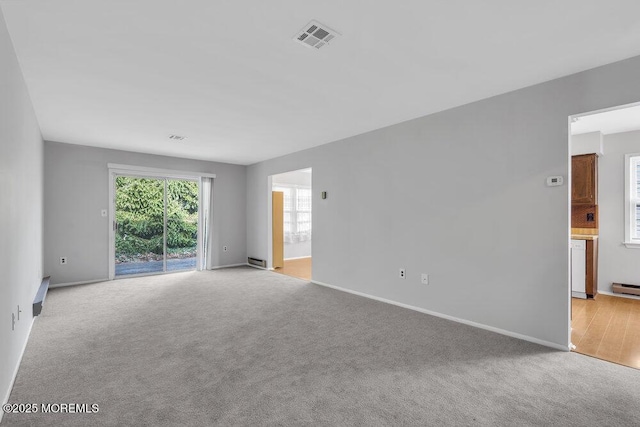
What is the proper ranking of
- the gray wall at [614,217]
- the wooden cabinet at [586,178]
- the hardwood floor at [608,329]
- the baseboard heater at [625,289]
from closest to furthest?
the hardwood floor at [608,329]
the baseboard heater at [625,289]
the gray wall at [614,217]
the wooden cabinet at [586,178]

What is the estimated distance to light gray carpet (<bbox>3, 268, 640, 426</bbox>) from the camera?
1842mm

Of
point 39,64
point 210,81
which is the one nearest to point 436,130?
point 210,81

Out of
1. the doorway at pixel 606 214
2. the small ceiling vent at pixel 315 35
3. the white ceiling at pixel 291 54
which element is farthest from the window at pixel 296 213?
the small ceiling vent at pixel 315 35

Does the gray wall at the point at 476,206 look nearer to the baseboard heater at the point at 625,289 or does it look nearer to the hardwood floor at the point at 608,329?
the hardwood floor at the point at 608,329

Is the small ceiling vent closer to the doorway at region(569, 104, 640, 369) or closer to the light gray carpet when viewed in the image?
the light gray carpet

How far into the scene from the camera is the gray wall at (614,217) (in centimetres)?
436

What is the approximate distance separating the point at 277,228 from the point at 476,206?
15.1ft

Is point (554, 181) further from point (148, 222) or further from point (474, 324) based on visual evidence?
point (148, 222)

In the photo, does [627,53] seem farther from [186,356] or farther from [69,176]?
[69,176]

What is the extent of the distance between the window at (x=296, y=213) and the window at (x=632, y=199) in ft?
21.9

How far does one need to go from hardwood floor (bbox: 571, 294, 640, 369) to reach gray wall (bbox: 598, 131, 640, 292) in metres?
0.39

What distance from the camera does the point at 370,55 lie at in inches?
93.5

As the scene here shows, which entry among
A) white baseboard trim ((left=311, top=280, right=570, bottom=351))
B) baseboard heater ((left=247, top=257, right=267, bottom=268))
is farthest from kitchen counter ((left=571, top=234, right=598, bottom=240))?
baseboard heater ((left=247, top=257, right=267, bottom=268))

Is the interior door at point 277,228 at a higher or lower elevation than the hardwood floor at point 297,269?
higher
